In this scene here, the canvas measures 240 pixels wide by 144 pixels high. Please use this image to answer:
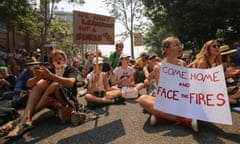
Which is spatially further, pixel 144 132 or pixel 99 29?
pixel 99 29

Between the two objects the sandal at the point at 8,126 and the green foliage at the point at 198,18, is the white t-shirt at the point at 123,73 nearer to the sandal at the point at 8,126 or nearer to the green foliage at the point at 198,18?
the sandal at the point at 8,126

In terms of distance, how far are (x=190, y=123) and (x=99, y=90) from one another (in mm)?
2734

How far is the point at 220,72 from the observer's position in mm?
3312

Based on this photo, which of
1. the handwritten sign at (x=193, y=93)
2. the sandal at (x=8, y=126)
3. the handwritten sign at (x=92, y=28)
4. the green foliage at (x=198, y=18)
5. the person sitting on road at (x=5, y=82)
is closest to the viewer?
the handwritten sign at (x=193, y=93)

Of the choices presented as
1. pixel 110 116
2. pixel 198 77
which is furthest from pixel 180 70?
pixel 110 116

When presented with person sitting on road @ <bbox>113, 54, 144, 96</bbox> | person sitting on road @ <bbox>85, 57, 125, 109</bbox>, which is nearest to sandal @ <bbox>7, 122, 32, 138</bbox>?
person sitting on road @ <bbox>85, 57, 125, 109</bbox>

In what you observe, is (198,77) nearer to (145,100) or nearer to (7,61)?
(145,100)

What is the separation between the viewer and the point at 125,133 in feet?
12.0

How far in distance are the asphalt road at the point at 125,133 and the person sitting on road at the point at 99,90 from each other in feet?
3.29

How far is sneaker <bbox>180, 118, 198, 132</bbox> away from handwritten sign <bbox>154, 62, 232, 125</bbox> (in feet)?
0.54

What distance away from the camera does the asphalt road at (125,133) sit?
3.33 meters

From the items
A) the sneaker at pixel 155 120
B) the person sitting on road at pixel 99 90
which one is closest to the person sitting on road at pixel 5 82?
the person sitting on road at pixel 99 90

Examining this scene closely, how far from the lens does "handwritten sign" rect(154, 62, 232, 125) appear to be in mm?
3223

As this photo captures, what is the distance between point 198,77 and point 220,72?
0.95ft
